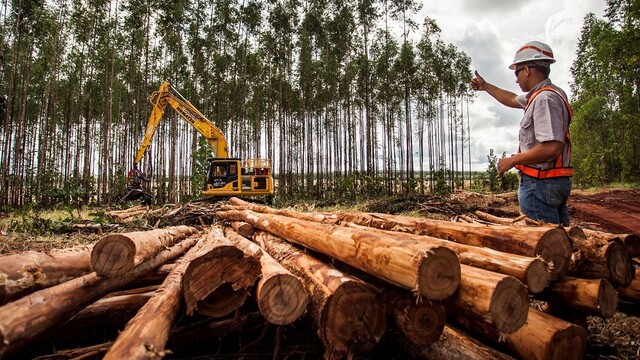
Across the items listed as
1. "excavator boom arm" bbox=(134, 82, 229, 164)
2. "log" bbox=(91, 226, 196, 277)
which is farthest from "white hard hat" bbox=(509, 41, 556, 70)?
"excavator boom arm" bbox=(134, 82, 229, 164)

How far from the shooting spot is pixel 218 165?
1334cm

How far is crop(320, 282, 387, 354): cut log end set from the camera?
1.80 m

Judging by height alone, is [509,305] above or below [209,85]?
below

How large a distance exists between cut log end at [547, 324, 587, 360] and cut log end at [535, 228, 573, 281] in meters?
0.34

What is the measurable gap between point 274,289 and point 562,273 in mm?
1727

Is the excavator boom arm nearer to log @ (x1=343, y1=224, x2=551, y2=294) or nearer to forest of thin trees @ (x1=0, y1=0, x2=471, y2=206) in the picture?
forest of thin trees @ (x1=0, y1=0, x2=471, y2=206)

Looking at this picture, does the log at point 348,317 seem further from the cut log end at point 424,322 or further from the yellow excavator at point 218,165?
the yellow excavator at point 218,165

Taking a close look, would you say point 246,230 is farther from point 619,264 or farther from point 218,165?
point 218,165

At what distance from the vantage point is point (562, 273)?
1957mm

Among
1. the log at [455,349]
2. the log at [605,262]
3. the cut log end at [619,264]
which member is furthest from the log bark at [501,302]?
the cut log end at [619,264]

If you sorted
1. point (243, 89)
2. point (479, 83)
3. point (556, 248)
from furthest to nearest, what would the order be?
point (243, 89)
point (479, 83)
point (556, 248)

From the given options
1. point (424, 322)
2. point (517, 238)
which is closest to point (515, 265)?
point (517, 238)

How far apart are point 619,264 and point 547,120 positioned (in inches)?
46.8

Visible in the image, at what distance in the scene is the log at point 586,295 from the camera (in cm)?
178
